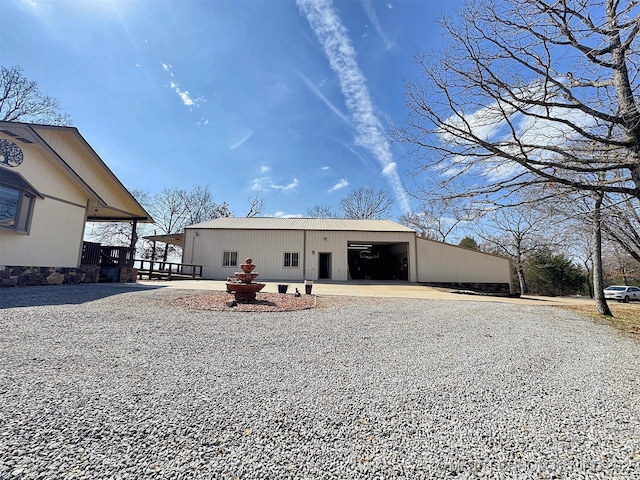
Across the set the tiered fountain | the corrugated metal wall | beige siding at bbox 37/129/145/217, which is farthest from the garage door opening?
the tiered fountain

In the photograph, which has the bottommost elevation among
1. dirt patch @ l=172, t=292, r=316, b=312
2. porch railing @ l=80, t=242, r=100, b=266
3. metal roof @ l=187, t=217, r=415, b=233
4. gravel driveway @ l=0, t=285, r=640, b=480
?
gravel driveway @ l=0, t=285, r=640, b=480

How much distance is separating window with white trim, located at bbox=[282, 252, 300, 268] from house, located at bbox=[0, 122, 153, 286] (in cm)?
888

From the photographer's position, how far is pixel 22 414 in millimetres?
2037

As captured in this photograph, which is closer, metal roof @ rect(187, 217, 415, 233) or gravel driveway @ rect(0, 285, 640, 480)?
gravel driveway @ rect(0, 285, 640, 480)

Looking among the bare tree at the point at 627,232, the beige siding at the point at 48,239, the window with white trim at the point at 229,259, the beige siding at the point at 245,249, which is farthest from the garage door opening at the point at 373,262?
the beige siding at the point at 48,239

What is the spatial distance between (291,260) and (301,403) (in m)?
16.5

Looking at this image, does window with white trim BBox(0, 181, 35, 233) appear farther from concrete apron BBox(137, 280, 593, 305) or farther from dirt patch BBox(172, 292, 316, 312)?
dirt patch BBox(172, 292, 316, 312)

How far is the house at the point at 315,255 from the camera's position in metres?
18.6

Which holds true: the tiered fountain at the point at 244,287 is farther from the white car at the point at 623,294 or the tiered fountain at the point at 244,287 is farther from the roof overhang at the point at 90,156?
the white car at the point at 623,294

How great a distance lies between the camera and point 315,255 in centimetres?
1884

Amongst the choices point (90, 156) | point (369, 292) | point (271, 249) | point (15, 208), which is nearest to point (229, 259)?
point (271, 249)

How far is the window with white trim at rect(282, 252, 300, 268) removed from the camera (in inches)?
738

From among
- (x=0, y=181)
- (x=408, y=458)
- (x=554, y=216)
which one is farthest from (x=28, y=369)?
(x=554, y=216)

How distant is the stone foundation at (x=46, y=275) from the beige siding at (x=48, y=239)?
6.9 inches
